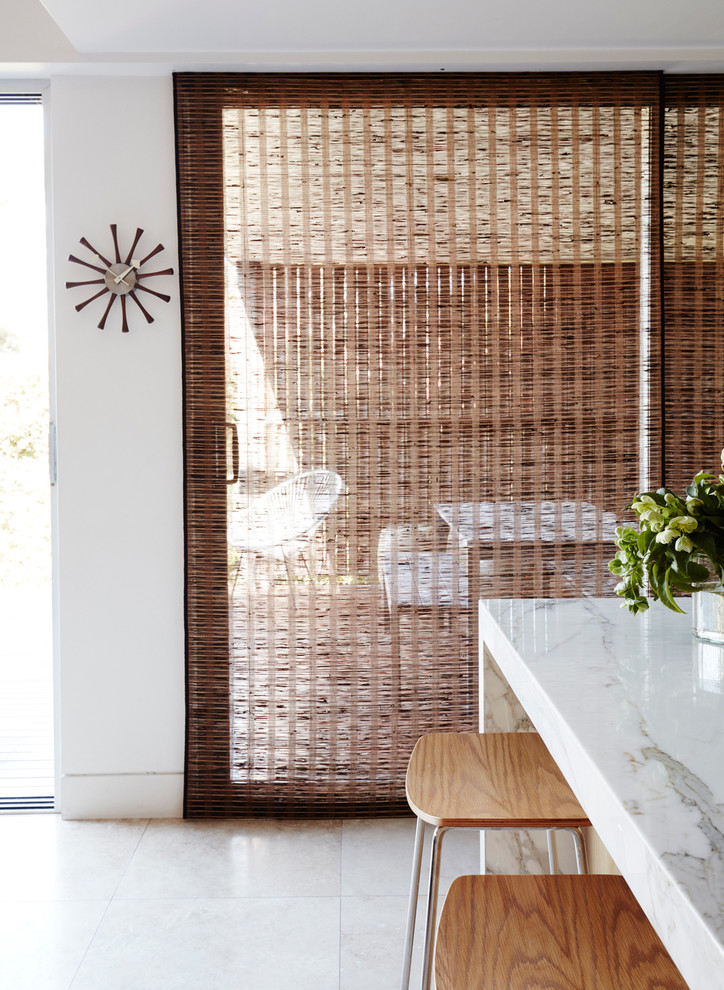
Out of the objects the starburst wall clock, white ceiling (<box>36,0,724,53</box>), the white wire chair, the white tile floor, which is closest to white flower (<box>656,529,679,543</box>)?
the white tile floor

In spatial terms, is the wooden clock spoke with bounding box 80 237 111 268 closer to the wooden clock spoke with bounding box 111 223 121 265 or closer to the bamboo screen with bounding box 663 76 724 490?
the wooden clock spoke with bounding box 111 223 121 265

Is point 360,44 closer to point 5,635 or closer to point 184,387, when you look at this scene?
point 184,387

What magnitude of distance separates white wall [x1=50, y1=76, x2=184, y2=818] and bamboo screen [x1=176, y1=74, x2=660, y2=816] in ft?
0.28

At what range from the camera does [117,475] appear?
2801mm

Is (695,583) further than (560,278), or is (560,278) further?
(560,278)

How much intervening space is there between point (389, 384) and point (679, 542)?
1.53m

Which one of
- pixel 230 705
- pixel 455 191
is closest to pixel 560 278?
pixel 455 191

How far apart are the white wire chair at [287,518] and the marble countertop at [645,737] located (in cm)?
109

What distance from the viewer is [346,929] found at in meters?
2.19

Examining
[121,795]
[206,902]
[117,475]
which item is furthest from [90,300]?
[206,902]

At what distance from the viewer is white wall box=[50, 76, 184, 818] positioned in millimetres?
2744

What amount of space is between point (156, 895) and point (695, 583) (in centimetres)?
176

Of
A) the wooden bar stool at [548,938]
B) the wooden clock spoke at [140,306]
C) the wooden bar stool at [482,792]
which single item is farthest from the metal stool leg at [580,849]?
the wooden clock spoke at [140,306]

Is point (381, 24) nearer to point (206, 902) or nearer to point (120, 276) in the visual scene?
point (120, 276)
